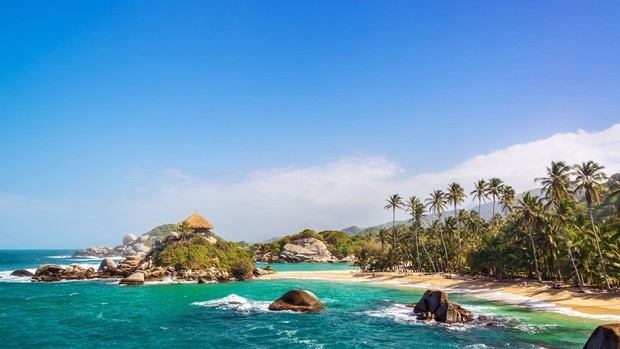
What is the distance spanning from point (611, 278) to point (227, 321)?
55.4 metres

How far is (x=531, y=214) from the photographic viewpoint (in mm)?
63500

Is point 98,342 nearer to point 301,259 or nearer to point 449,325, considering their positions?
point 449,325

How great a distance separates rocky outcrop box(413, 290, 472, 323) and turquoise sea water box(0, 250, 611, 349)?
61.4 inches

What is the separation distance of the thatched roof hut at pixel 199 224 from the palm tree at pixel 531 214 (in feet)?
263

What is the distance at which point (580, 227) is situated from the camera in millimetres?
61281

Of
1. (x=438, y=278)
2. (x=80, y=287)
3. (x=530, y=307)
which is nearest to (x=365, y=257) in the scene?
(x=438, y=278)

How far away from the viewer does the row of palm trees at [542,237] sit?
55.2 metres

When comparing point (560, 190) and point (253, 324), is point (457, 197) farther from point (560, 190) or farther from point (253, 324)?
point (253, 324)

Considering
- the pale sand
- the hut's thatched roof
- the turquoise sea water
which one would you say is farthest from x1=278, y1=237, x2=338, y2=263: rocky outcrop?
the turquoise sea water

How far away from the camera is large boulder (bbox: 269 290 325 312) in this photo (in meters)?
48.9

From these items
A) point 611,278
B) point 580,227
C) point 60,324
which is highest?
point 580,227

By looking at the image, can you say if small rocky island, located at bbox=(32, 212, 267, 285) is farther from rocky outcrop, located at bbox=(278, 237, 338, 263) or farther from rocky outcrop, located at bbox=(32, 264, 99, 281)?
rocky outcrop, located at bbox=(278, 237, 338, 263)

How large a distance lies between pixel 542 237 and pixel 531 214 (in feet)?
Result: 19.4

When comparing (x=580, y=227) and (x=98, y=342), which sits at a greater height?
(x=580, y=227)
